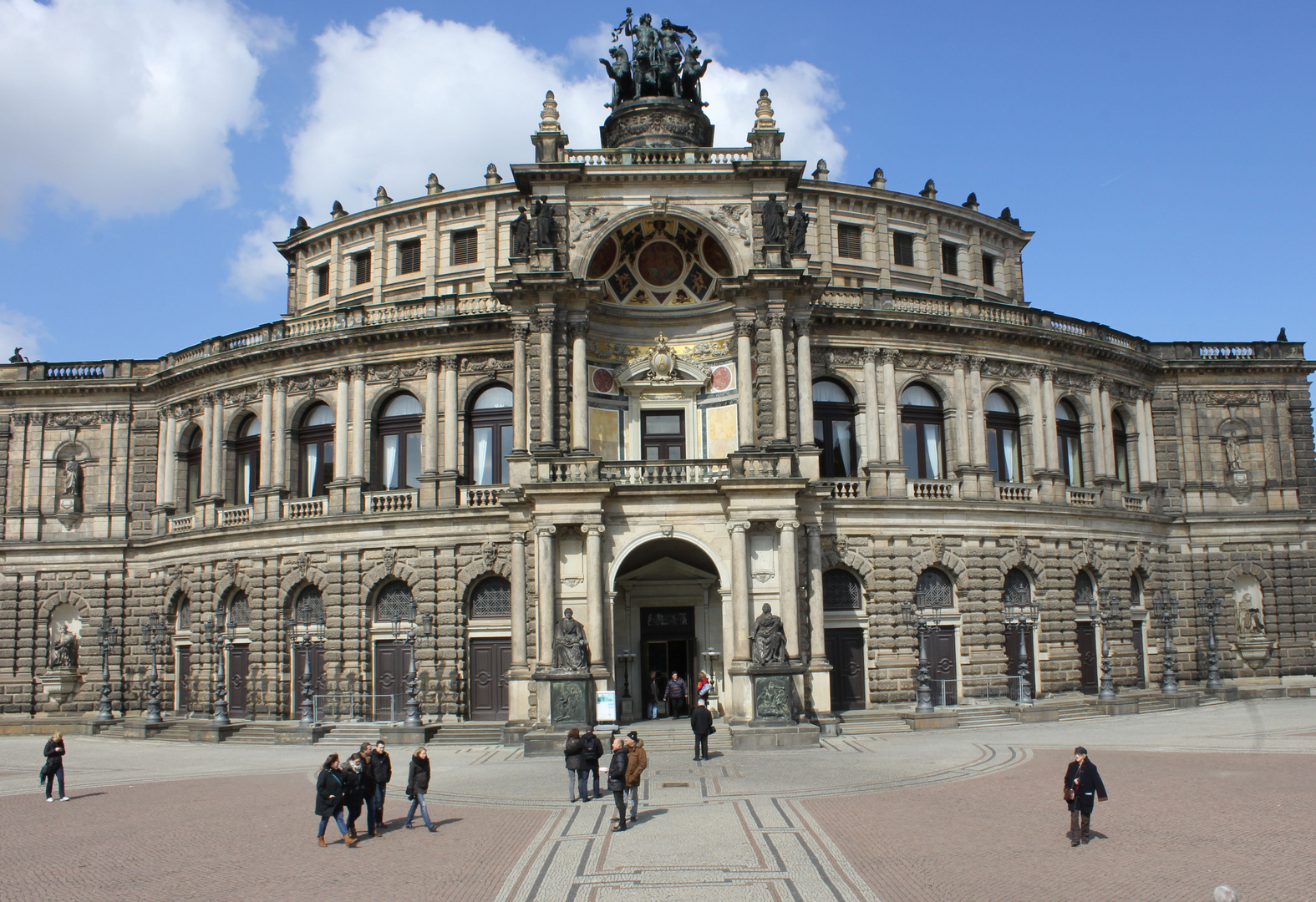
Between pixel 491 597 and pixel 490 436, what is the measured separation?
623 centimetres

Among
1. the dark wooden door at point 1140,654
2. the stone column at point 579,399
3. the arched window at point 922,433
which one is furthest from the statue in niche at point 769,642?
the dark wooden door at point 1140,654

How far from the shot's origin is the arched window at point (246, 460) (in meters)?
44.1

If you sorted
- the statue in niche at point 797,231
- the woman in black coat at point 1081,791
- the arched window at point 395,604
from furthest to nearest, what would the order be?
the arched window at point 395,604 → the statue in niche at point 797,231 → the woman in black coat at point 1081,791

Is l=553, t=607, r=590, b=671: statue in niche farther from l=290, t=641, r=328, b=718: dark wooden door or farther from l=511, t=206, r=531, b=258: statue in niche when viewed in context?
l=290, t=641, r=328, b=718: dark wooden door

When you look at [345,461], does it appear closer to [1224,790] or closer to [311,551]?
[311,551]

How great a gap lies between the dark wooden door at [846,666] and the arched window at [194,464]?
2800 centimetres

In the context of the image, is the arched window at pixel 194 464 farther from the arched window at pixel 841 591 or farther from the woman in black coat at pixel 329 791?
the woman in black coat at pixel 329 791

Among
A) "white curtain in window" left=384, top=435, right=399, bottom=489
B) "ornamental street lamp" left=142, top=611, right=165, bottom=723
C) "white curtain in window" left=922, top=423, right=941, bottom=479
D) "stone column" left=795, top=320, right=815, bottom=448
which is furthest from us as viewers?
"white curtain in window" left=384, top=435, right=399, bottom=489

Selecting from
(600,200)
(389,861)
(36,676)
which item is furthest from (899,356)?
(36,676)

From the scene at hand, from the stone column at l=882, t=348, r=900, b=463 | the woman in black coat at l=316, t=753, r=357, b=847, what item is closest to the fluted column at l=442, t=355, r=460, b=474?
the stone column at l=882, t=348, r=900, b=463

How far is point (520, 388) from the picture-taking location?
35.8m

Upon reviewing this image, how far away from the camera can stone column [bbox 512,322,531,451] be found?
35.5 metres

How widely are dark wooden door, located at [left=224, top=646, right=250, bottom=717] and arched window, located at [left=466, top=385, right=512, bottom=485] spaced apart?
1185 centimetres

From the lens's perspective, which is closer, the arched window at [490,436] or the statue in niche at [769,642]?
the statue in niche at [769,642]
